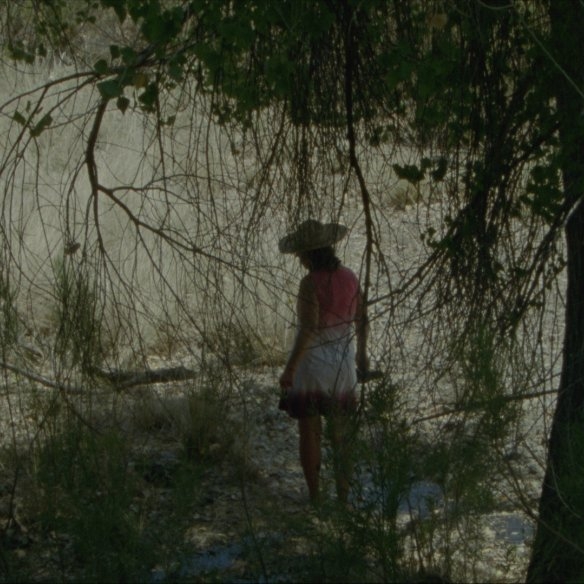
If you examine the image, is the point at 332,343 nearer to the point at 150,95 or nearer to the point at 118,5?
the point at 150,95

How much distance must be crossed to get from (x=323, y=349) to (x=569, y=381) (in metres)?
1.43

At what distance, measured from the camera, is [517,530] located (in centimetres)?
516

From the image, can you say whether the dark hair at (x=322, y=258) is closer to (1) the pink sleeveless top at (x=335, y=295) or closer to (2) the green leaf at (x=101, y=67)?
(1) the pink sleeveless top at (x=335, y=295)

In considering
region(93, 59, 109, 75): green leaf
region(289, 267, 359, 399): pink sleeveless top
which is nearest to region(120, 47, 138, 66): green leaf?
region(93, 59, 109, 75): green leaf

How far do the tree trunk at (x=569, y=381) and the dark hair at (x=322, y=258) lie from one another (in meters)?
0.94

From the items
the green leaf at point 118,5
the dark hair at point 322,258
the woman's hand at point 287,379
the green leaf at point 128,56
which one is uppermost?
the green leaf at point 118,5

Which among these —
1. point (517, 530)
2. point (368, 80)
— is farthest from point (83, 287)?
point (517, 530)

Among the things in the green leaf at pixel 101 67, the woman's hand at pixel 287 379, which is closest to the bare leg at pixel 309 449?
the woman's hand at pixel 287 379

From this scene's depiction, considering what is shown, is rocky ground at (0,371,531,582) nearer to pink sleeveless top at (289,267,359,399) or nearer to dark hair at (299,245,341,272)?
pink sleeveless top at (289,267,359,399)

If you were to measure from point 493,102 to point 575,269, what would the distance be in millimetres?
684

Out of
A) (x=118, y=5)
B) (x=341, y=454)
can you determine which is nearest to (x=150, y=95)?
(x=118, y=5)

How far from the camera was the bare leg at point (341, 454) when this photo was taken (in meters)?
4.13

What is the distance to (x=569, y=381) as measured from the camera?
15.1ft

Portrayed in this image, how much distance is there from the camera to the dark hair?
5133mm
